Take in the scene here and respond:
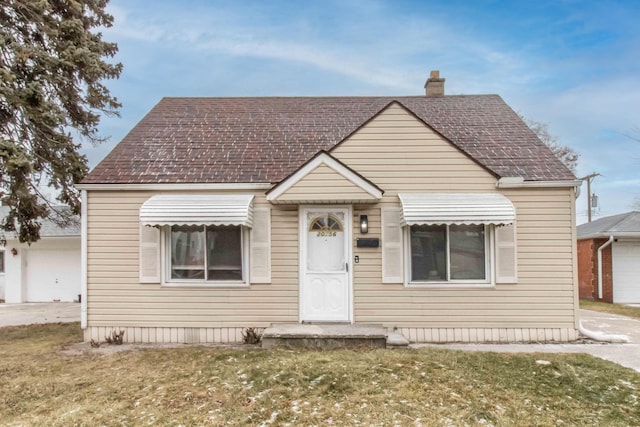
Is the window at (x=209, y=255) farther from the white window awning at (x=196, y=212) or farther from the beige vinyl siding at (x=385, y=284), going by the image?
the white window awning at (x=196, y=212)

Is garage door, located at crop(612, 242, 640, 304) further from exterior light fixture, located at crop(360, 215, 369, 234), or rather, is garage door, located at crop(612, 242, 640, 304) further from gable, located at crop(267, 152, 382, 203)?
gable, located at crop(267, 152, 382, 203)

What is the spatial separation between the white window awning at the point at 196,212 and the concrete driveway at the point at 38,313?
638cm

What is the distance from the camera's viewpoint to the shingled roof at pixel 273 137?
27.7ft

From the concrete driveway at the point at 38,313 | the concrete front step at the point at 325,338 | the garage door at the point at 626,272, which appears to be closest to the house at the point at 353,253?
the concrete front step at the point at 325,338

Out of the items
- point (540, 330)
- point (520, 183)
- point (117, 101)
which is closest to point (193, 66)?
point (117, 101)

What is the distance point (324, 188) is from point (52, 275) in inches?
586

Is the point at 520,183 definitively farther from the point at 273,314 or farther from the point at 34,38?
the point at 34,38

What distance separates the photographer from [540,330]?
26.2 ft

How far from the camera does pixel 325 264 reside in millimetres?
8195

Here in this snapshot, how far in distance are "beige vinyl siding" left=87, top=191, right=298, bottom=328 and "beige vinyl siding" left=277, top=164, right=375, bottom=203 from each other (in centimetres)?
63

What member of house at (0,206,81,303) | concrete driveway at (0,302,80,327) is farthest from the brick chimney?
house at (0,206,81,303)

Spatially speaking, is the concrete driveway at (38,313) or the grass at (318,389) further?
the concrete driveway at (38,313)

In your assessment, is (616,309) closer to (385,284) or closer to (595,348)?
(595,348)

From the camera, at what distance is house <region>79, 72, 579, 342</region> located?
26.3ft
